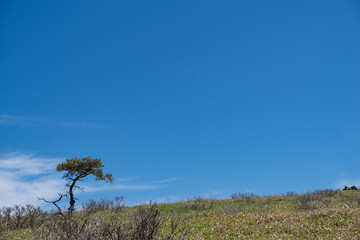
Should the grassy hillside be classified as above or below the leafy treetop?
below

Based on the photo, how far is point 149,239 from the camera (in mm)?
9805

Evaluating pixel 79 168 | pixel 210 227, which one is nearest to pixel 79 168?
pixel 79 168

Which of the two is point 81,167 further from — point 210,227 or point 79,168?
point 210,227

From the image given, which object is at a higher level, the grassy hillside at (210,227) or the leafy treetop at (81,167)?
the leafy treetop at (81,167)

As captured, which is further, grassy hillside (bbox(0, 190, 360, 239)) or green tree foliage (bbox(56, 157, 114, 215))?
green tree foliage (bbox(56, 157, 114, 215))

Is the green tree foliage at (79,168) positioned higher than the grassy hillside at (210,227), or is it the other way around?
the green tree foliage at (79,168)

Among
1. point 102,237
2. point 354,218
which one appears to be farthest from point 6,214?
point 354,218

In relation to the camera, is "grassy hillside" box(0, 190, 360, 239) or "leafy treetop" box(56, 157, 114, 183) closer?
"grassy hillside" box(0, 190, 360, 239)

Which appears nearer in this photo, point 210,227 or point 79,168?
point 210,227

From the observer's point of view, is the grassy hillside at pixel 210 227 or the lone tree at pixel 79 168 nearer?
the grassy hillside at pixel 210 227

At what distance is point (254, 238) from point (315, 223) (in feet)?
12.2

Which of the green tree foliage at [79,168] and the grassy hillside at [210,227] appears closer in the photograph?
the grassy hillside at [210,227]

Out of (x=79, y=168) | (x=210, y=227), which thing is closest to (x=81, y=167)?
(x=79, y=168)

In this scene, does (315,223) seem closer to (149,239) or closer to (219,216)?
(219,216)
